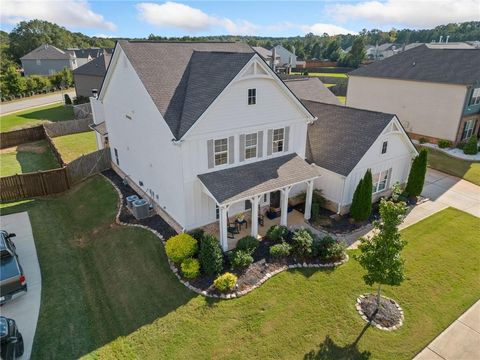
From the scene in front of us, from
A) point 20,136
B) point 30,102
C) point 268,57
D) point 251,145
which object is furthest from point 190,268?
point 30,102

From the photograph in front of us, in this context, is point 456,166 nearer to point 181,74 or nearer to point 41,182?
point 181,74

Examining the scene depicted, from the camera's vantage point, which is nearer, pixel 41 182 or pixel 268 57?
pixel 41 182

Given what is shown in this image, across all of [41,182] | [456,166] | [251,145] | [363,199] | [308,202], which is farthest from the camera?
[456,166]

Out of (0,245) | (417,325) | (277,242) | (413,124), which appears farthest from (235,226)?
(413,124)

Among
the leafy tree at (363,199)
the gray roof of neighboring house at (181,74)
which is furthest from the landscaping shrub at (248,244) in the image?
the leafy tree at (363,199)

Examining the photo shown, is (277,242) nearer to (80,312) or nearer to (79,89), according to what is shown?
(80,312)

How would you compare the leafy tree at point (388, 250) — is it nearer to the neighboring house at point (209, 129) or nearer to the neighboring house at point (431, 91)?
the neighboring house at point (209, 129)
